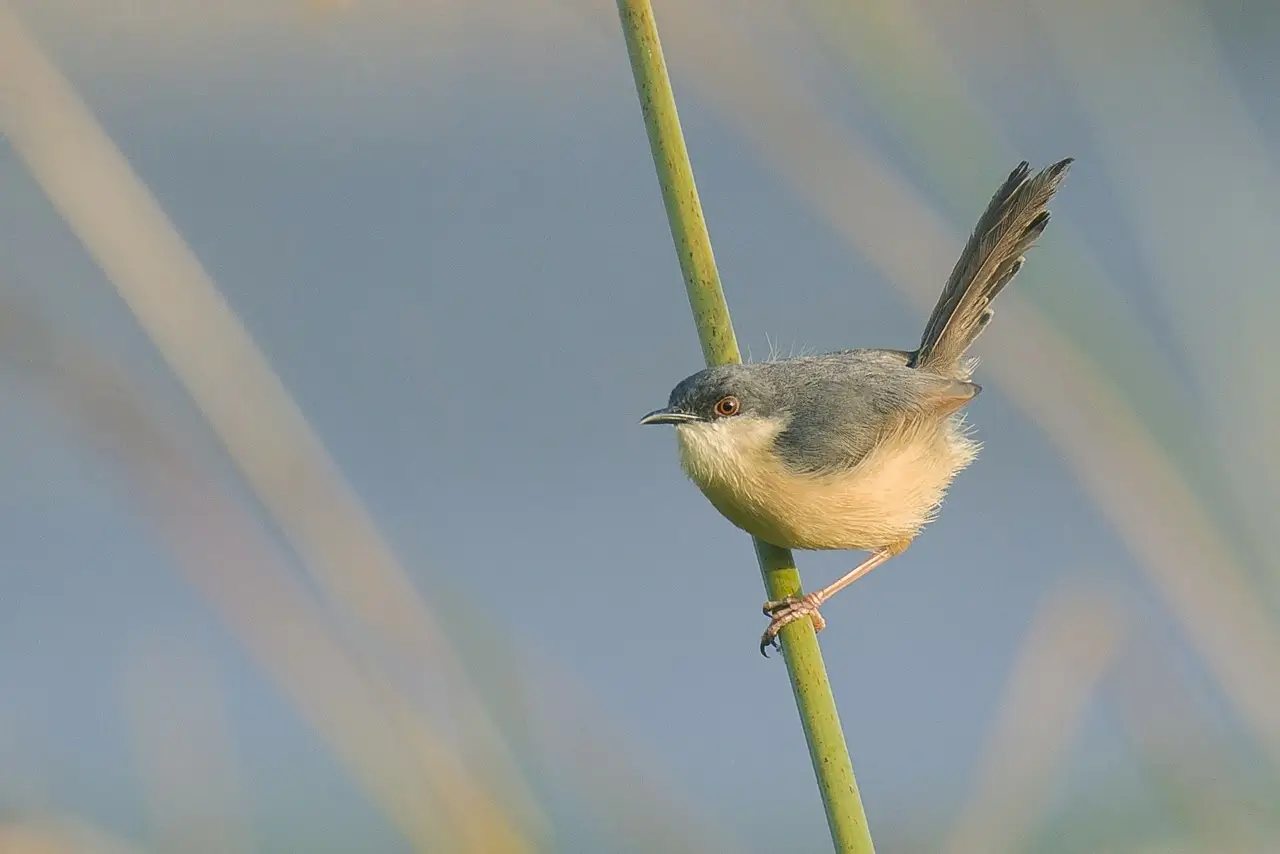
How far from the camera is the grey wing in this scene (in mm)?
2684

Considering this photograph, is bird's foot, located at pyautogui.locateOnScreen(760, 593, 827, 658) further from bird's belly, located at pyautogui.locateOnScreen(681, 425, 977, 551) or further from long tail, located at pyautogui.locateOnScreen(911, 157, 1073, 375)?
long tail, located at pyautogui.locateOnScreen(911, 157, 1073, 375)

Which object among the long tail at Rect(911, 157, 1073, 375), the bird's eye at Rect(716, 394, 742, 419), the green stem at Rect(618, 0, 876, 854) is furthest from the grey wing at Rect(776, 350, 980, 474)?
the green stem at Rect(618, 0, 876, 854)

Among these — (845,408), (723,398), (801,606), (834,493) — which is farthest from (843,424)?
(801,606)

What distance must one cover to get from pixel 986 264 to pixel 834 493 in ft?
2.00

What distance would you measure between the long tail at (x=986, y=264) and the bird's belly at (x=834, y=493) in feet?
0.58

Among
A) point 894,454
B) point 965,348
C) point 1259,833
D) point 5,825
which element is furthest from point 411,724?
point 965,348

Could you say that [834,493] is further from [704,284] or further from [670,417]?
[704,284]

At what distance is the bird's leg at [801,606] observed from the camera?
2.06 metres

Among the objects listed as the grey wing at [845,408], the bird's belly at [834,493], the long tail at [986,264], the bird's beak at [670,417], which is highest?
the long tail at [986,264]

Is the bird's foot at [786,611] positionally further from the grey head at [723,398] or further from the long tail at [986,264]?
the long tail at [986,264]

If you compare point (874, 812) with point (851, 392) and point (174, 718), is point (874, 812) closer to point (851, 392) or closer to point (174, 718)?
point (851, 392)

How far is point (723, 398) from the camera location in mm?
2613

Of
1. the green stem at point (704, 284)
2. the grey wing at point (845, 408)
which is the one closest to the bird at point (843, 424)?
the grey wing at point (845, 408)

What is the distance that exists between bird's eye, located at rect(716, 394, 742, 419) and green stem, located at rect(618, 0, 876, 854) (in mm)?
485
